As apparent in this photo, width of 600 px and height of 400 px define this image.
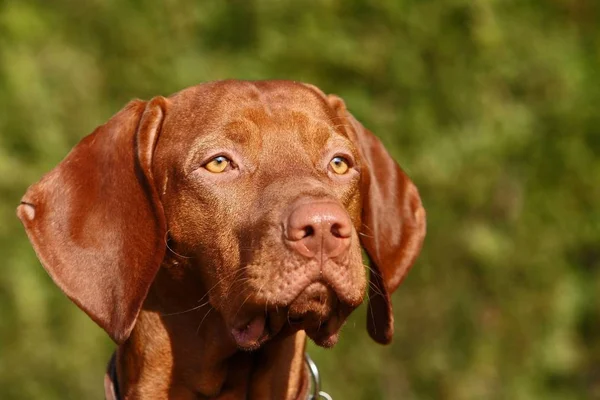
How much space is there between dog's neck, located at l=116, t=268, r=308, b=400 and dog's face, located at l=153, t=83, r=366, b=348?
0.30 meters

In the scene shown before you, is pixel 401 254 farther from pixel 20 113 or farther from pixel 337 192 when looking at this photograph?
pixel 20 113

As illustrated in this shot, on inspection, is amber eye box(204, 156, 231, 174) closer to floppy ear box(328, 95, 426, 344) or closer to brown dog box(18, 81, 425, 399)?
brown dog box(18, 81, 425, 399)

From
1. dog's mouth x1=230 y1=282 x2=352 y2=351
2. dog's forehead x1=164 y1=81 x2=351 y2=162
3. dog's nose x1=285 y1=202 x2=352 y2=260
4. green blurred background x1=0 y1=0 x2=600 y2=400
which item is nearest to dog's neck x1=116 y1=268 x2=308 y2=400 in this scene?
dog's mouth x1=230 y1=282 x2=352 y2=351

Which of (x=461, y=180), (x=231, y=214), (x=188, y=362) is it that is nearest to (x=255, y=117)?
(x=231, y=214)

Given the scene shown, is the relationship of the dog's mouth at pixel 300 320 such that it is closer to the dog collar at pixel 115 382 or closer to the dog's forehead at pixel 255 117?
the dog collar at pixel 115 382

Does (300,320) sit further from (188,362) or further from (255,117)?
(255,117)

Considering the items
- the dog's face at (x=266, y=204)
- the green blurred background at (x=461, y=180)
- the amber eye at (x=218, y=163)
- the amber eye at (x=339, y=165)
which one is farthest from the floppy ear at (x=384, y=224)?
the green blurred background at (x=461, y=180)

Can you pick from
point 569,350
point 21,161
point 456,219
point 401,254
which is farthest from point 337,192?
point 21,161

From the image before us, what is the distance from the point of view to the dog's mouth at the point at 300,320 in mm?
4434

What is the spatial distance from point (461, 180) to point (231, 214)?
521 cm

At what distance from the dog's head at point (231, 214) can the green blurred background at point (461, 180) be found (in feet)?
14.2

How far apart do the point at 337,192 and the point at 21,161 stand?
6.53 metres

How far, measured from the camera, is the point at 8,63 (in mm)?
11086

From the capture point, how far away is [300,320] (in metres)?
4.56
